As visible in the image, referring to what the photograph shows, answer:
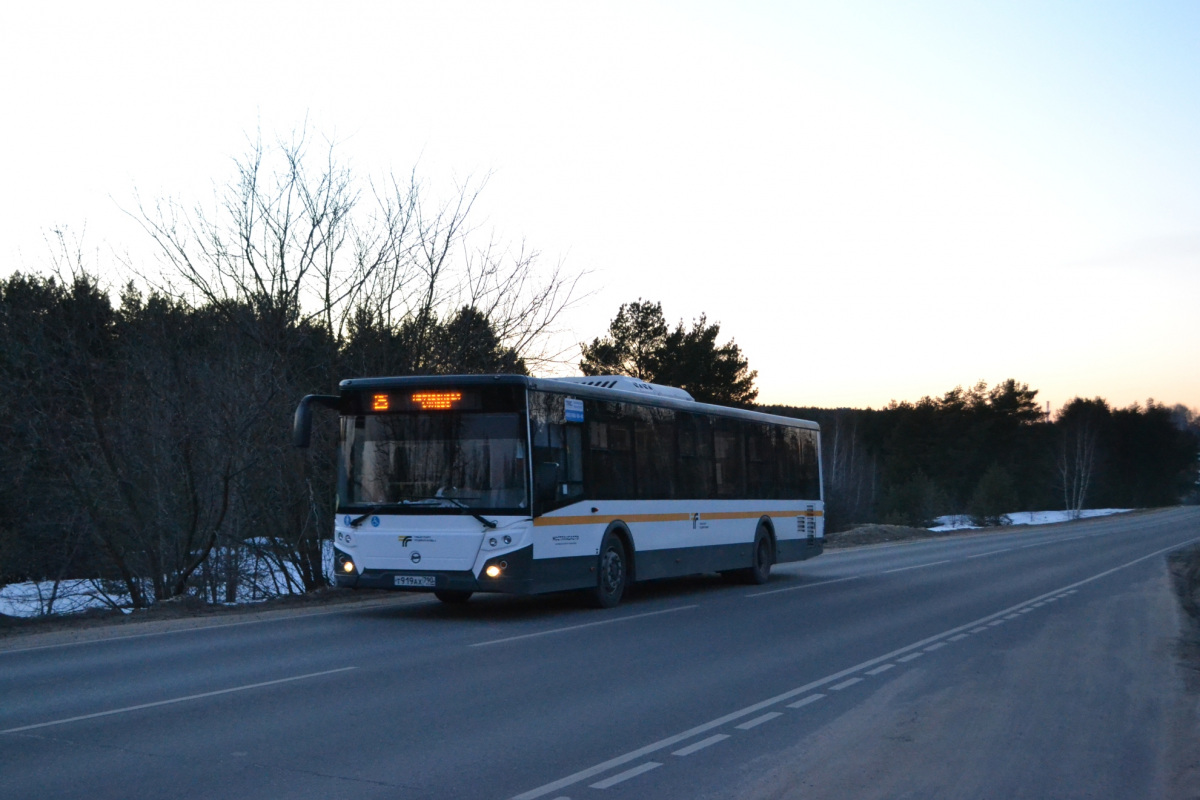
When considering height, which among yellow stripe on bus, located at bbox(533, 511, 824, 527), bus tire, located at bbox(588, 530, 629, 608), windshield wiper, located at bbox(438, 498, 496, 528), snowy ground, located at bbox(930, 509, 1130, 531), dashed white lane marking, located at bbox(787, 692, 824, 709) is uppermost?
windshield wiper, located at bbox(438, 498, 496, 528)

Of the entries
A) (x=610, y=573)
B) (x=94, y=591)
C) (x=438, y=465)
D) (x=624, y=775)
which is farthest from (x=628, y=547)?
(x=94, y=591)

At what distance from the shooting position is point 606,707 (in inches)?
333

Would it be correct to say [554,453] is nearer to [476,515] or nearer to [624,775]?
[476,515]

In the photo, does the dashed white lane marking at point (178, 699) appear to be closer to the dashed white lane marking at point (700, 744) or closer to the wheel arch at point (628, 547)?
the dashed white lane marking at point (700, 744)

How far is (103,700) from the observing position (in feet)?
27.7

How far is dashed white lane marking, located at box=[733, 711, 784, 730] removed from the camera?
7.77m

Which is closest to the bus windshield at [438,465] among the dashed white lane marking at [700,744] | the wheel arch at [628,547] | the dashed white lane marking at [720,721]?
the wheel arch at [628,547]

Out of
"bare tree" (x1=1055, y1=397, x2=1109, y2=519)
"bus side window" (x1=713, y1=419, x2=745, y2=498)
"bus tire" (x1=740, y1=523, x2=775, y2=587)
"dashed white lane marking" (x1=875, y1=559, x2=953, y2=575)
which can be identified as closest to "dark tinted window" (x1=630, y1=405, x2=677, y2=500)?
"bus side window" (x1=713, y1=419, x2=745, y2=498)

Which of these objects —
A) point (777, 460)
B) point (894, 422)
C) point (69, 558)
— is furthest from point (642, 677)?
point (894, 422)

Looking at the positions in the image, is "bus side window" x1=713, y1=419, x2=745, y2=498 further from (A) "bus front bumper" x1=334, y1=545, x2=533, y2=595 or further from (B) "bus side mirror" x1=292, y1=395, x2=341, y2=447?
(B) "bus side mirror" x1=292, y1=395, x2=341, y2=447

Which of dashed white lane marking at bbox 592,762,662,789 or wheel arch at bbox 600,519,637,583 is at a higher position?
wheel arch at bbox 600,519,637,583

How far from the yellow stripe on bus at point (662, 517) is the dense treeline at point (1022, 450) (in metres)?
70.8

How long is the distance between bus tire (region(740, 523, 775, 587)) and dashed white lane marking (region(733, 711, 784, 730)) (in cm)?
1233

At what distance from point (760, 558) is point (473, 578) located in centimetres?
857
